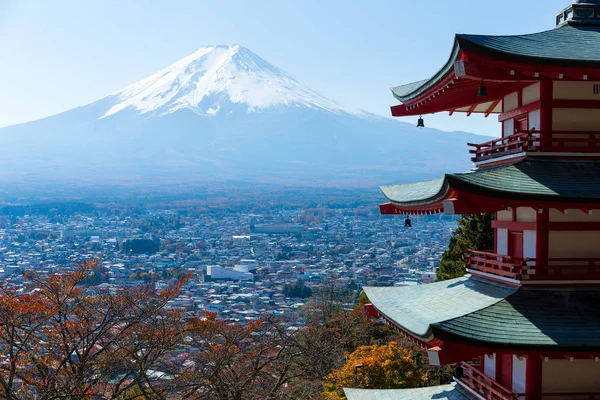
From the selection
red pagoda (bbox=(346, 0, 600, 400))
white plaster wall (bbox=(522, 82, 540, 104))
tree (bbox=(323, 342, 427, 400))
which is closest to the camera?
red pagoda (bbox=(346, 0, 600, 400))

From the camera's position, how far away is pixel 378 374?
55.2 feet

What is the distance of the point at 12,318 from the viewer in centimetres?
1274

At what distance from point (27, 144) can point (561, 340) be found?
646 feet

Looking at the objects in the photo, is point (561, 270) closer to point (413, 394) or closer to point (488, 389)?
point (488, 389)

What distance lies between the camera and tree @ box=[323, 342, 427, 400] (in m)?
16.6

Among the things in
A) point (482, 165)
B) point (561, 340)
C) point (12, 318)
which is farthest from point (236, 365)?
point (561, 340)

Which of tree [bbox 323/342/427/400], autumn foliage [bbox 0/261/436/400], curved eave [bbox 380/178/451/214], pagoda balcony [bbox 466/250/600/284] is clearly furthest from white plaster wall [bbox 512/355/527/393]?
tree [bbox 323/342/427/400]

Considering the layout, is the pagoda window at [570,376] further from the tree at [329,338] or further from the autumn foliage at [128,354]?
the tree at [329,338]

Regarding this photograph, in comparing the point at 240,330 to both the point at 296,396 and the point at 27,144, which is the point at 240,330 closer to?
the point at 296,396

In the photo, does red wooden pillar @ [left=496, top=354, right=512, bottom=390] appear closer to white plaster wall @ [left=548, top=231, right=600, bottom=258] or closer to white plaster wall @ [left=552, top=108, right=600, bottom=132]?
white plaster wall @ [left=548, top=231, right=600, bottom=258]

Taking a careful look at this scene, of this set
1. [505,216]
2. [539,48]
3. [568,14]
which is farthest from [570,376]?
[568,14]

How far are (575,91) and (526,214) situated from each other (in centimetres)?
148

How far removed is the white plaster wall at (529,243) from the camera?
8.41 m

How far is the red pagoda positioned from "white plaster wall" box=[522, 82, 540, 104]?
0.03m
